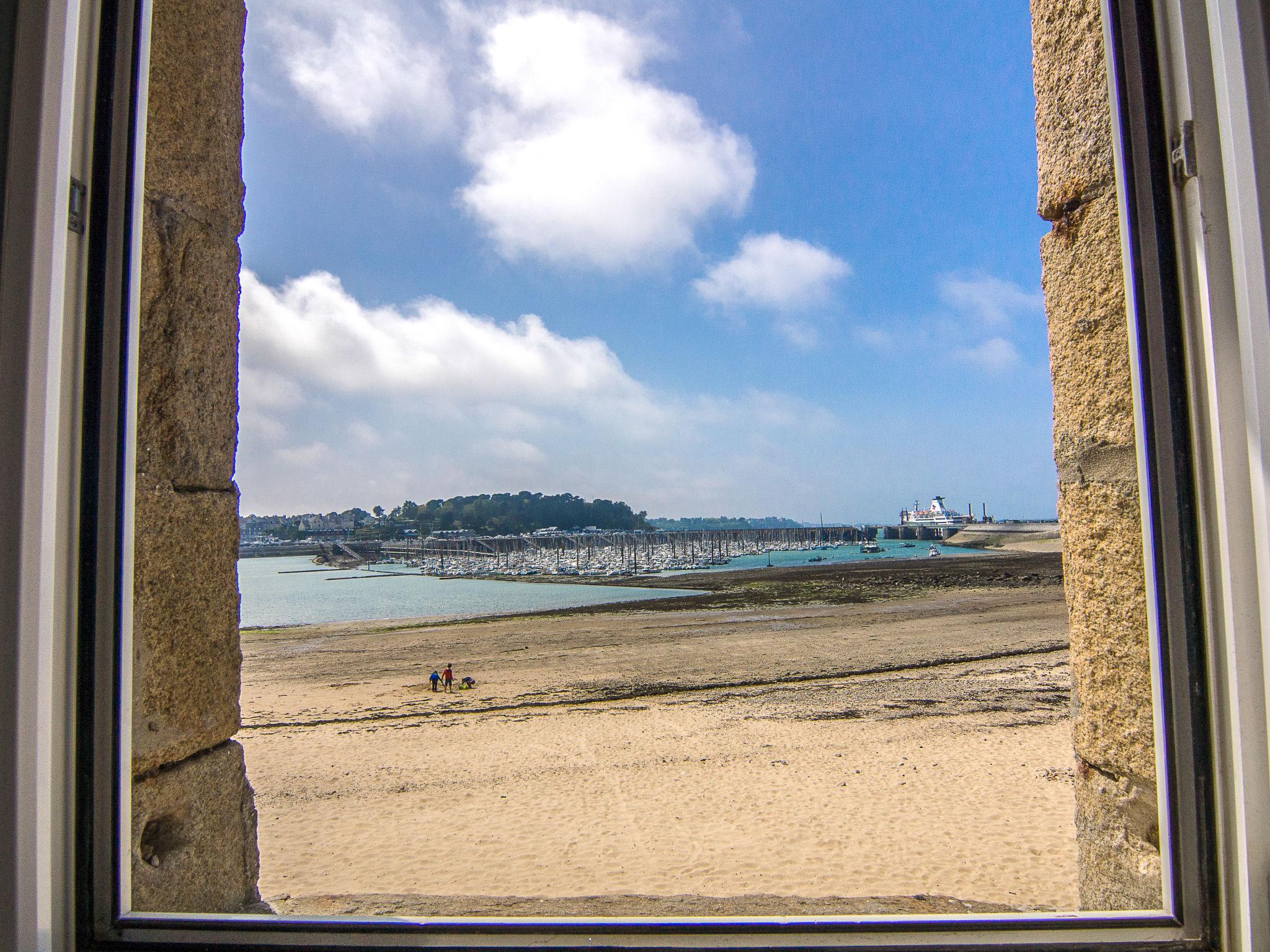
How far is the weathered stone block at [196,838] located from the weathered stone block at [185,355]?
2.49ft

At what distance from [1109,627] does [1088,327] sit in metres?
0.75

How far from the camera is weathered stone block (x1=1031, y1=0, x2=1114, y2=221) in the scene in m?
1.72

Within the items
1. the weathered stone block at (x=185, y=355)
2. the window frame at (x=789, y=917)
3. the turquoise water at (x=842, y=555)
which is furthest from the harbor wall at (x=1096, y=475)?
the turquoise water at (x=842, y=555)

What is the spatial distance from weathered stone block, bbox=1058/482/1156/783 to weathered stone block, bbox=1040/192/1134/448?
0.53 ft

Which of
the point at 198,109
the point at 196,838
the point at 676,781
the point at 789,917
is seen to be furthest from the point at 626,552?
the point at 789,917

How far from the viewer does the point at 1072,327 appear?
1804 millimetres

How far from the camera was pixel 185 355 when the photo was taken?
1821 mm

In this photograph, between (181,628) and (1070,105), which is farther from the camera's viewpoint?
(1070,105)

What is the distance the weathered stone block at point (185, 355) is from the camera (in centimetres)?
174

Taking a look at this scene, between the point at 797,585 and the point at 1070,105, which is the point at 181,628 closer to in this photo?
the point at 1070,105

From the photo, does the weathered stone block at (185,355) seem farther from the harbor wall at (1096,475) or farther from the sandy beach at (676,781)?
the harbor wall at (1096,475)

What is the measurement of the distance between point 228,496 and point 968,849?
5.16m

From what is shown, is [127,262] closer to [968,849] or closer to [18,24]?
[18,24]

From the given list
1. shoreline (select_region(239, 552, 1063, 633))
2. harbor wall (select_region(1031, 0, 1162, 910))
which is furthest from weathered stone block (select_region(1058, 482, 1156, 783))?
shoreline (select_region(239, 552, 1063, 633))
